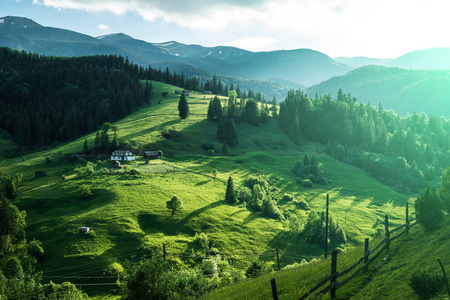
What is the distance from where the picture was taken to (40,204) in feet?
261

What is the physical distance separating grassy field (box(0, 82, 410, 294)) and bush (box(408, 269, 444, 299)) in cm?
4712

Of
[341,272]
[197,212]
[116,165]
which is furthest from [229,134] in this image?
[341,272]

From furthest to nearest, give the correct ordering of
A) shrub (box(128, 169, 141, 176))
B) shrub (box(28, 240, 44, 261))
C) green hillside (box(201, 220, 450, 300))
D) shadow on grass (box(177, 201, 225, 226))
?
shrub (box(128, 169, 141, 176)) → shadow on grass (box(177, 201, 225, 226)) → shrub (box(28, 240, 44, 261)) → green hillside (box(201, 220, 450, 300))

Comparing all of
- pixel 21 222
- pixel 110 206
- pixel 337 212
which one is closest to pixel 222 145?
pixel 337 212

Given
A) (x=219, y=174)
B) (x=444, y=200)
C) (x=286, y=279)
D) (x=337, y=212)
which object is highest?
(x=444, y=200)

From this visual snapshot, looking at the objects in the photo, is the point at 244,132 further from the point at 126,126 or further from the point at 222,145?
the point at 126,126

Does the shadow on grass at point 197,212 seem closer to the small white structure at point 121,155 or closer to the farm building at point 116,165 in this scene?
the farm building at point 116,165

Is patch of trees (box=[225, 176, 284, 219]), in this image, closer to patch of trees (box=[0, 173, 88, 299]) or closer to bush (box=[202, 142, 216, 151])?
bush (box=[202, 142, 216, 151])

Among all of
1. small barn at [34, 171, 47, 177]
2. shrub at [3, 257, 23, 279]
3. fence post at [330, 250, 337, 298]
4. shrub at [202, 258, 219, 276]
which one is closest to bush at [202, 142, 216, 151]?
small barn at [34, 171, 47, 177]

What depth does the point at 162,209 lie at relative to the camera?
8012 cm

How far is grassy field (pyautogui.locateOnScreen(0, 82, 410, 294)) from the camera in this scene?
62.2 metres

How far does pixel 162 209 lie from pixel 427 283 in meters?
69.1

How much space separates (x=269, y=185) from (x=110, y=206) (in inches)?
2760

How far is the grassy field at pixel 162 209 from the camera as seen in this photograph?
6216 cm
